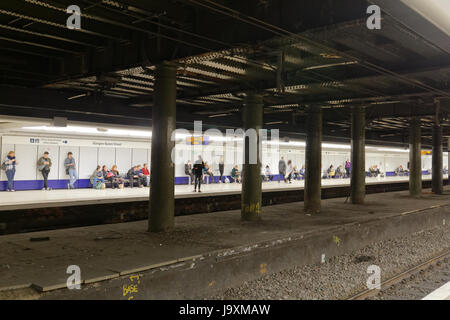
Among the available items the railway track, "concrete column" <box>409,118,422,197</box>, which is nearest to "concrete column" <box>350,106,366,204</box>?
"concrete column" <box>409,118,422,197</box>

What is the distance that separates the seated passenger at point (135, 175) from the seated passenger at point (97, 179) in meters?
1.68

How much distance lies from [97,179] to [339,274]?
1401 cm

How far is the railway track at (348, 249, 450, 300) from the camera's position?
673 centimetres

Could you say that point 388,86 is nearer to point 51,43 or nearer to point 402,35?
point 402,35

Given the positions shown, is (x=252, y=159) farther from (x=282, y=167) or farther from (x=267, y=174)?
(x=282, y=167)

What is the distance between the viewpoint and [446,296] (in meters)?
6.43

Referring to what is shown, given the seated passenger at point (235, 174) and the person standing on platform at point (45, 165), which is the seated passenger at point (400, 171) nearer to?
the seated passenger at point (235, 174)

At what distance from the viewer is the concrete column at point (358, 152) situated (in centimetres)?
1512

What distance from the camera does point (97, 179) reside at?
19047 millimetres

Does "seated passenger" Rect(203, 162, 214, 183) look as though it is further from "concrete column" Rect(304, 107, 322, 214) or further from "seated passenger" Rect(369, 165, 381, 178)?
"seated passenger" Rect(369, 165, 381, 178)

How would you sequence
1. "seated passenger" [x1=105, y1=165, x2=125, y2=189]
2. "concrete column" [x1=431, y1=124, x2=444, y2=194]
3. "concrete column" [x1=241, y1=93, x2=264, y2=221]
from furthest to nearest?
"concrete column" [x1=431, y1=124, x2=444, y2=194]
"seated passenger" [x1=105, y1=165, x2=125, y2=189]
"concrete column" [x1=241, y1=93, x2=264, y2=221]

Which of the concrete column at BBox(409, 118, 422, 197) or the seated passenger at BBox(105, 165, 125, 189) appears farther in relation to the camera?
the concrete column at BBox(409, 118, 422, 197)

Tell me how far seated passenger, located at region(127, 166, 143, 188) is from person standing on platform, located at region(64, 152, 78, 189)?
9.34 feet

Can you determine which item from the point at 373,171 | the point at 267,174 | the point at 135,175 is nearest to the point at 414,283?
the point at 135,175
